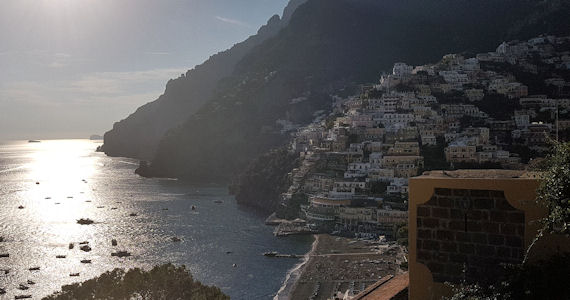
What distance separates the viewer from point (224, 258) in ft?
189

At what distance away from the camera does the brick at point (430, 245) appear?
24.0 ft

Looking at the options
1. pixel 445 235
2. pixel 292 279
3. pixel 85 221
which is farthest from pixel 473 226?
pixel 85 221

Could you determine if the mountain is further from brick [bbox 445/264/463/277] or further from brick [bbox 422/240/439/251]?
brick [bbox 445/264/463/277]

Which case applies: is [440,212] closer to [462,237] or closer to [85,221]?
[462,237]

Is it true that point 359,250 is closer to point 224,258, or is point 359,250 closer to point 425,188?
point 224,258

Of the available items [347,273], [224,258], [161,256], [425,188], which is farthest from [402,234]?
[425,188]

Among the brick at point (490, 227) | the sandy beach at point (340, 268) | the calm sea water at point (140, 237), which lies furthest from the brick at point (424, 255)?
the calm sea water at point (140, 237)

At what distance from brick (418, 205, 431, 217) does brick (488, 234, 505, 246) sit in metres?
0.92

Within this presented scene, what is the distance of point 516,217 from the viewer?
676 cm

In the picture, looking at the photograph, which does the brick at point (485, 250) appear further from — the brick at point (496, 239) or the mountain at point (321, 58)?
the mountain at point (321, 58)

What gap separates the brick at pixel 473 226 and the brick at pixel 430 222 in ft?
1.50

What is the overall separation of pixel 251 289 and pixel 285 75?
127740 millimetres

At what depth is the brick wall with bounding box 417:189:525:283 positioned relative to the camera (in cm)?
682

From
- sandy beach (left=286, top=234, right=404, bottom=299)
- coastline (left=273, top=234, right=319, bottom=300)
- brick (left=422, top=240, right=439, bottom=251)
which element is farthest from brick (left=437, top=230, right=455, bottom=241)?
coastline (left=273, top=234, right=319, bottom=300)
